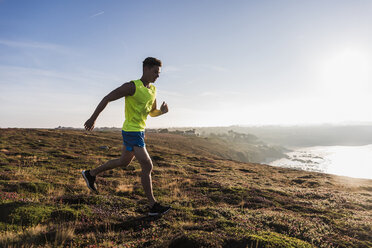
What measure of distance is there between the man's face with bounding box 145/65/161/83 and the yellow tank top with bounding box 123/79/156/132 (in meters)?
0.30

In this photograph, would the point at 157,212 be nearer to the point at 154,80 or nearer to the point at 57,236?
the point at 57,236

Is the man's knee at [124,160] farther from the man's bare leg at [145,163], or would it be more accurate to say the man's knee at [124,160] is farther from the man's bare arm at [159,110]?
the man's bare arm at [159,110]

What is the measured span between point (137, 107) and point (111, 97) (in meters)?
0.62

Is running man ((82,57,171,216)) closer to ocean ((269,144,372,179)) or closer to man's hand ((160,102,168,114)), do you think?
man's hand ((160,102,168,114))

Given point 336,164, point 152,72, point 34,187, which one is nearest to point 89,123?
point 152,72

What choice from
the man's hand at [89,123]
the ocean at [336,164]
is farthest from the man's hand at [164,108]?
the ocean at [336,164]

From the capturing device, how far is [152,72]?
5.02m

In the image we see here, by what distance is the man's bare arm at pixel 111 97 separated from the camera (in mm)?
4418

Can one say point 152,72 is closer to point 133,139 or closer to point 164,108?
point 164,108

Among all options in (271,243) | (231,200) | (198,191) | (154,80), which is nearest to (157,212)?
(271,243)

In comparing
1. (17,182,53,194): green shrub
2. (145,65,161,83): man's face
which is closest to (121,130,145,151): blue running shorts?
(145,65,161,83): man's face

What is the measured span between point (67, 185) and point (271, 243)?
7978mm

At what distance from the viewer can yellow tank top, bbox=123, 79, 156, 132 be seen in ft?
15.6

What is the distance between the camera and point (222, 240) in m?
3.55
